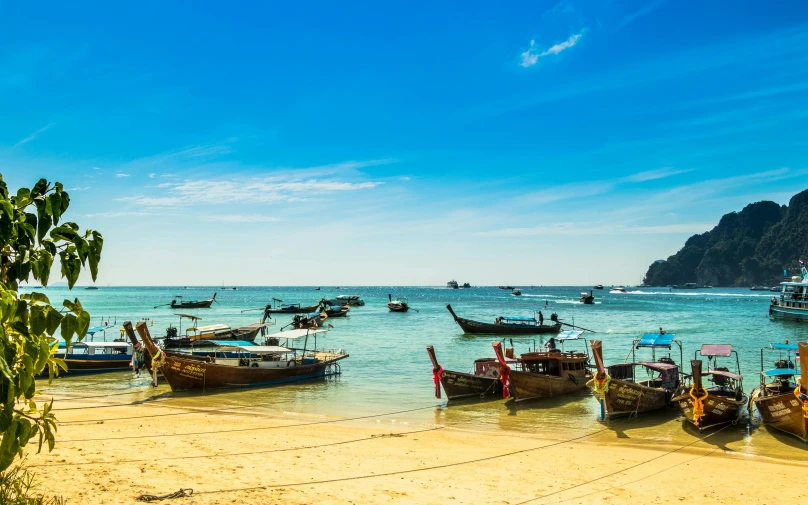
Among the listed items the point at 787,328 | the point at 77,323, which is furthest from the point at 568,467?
the point at 787,328

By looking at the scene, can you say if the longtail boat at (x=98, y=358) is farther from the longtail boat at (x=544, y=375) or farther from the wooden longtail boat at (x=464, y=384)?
the longtail boat at (x=544, y=375)

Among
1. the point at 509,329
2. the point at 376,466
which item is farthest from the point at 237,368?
the point at 509,329

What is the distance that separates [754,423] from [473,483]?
40.3 feet

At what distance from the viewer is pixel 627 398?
63.4ft

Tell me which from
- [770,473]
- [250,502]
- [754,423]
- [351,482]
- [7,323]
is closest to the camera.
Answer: [7,323]

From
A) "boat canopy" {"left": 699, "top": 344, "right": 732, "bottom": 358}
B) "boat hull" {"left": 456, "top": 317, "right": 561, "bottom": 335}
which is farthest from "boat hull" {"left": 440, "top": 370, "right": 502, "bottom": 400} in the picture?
"boat hull" {"left": 456, "top": 317, "right": 561, "bottom": 335}

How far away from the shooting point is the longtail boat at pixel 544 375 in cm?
2244

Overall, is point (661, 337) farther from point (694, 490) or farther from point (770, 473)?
point (694, 490)

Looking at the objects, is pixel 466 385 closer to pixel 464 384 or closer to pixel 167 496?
pixel 464 384

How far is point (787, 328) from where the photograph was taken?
2453 inches

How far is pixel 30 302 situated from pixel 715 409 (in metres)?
19.4

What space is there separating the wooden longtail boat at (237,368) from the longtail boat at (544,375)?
10893 mm

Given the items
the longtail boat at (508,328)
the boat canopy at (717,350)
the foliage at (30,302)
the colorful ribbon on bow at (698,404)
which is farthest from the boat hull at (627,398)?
the longtail boat at (508,328)

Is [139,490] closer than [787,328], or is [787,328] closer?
[139,490]
